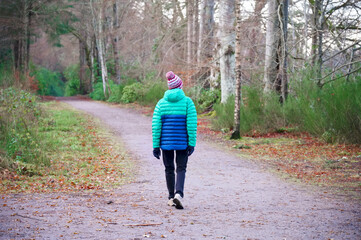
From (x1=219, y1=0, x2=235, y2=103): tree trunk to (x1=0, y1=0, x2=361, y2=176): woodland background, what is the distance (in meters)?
0.04

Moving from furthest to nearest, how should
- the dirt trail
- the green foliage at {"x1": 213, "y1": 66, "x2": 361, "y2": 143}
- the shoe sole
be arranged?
the green foliage at {"x1": 213, "y1": 66, "x2": 361, "y2": 143}
the shoe sole
the dirt trail

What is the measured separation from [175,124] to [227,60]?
12.9m

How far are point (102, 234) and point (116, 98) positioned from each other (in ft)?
107

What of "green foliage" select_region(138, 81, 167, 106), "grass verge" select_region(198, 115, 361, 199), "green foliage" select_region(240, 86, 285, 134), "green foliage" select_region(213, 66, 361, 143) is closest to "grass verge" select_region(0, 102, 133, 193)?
"grass verge" select_region(198, 115, 361, 199)

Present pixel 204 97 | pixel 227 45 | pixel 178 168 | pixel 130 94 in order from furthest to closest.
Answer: pixel 130 94 < pixel 204 97 < pixel 227 45 < pixel 178 168

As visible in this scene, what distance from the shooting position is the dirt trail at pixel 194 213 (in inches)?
183

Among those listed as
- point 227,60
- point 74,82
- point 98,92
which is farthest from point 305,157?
point 74,82

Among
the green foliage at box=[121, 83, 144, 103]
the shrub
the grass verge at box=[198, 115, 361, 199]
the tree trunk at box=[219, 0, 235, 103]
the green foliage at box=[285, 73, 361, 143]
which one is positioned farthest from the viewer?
the shrub

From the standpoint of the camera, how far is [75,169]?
30.6 ft

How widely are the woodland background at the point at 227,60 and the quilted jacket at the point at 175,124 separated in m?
4.26

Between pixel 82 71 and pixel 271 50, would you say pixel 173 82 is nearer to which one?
pixel 271 50

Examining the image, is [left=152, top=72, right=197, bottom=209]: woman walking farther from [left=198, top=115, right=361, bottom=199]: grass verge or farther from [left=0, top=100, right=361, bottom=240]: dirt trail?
[left=198, top=115, right=361, bottom=199]: grass verge

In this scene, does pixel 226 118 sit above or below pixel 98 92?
below

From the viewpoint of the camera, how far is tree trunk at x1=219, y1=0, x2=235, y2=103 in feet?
59.2
